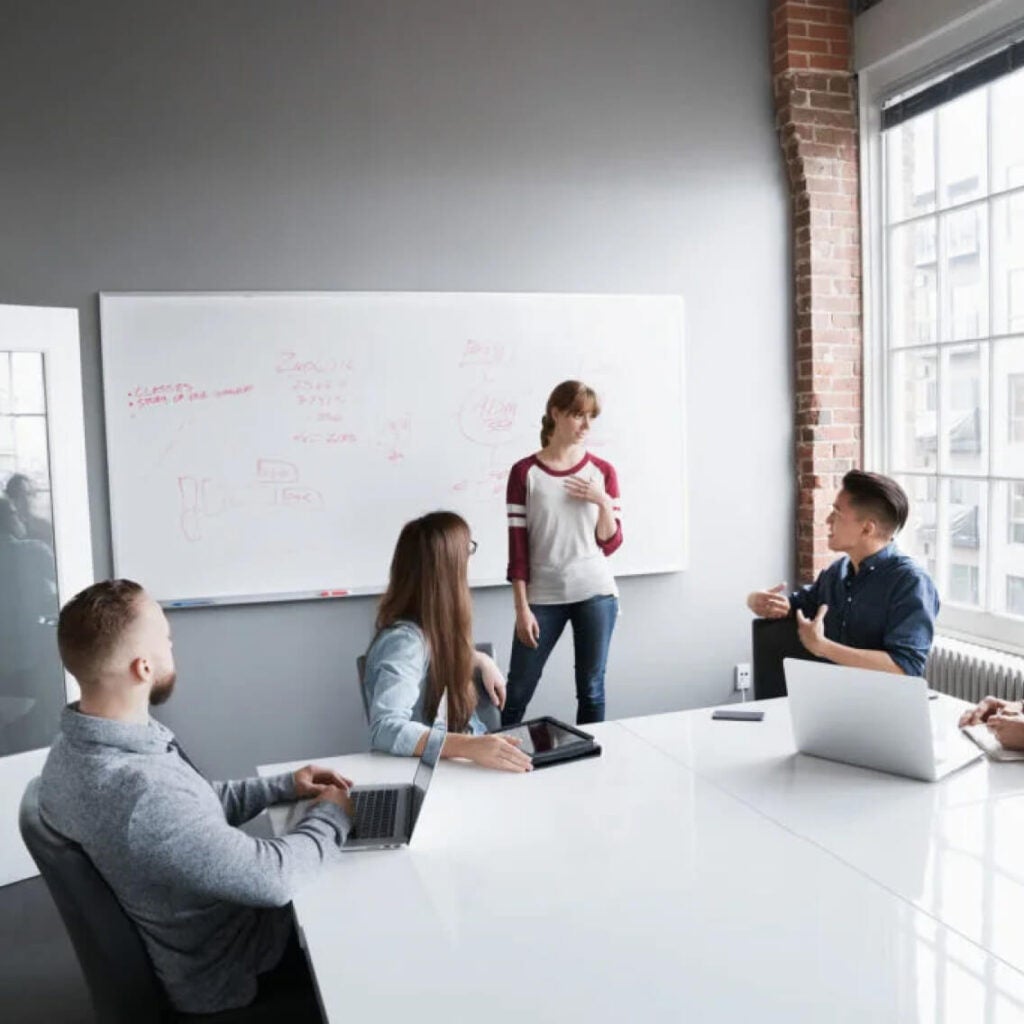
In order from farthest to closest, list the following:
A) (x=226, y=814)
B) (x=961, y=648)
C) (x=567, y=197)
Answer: (x=567, y=197) → (x=961, y=648) → (x=226, y=814)

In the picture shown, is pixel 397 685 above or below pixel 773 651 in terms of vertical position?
above

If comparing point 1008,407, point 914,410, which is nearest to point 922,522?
point 914,410

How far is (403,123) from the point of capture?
4160 millimetres

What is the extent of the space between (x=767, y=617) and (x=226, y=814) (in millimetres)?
1788

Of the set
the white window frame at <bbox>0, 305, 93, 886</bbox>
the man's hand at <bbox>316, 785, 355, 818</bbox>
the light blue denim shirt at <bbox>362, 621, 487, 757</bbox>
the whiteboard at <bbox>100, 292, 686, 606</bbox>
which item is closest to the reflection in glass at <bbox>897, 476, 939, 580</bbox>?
the whiteboard at <bbox>100, 292, 686, 606</bbox>

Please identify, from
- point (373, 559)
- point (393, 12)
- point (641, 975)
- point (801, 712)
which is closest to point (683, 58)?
point (393, 12)

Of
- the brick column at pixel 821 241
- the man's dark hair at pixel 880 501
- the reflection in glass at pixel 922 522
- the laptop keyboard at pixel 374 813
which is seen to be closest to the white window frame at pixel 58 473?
the laptop keyboard at pixel 374 813

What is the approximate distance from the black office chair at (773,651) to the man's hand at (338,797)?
1.59 meters

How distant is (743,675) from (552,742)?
255 cm

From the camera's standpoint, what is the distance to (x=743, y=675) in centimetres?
477

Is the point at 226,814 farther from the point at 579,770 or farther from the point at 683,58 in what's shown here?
the point at 683,58

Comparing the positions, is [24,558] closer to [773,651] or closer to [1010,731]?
[773,651]

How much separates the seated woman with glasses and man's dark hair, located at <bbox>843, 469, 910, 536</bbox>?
1.15 meters

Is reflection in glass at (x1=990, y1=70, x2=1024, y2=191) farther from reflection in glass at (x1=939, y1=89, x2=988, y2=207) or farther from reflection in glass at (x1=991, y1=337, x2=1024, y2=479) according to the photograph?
reflection in glass at (x1=991, y1=337, x2=1024, y2=479)
